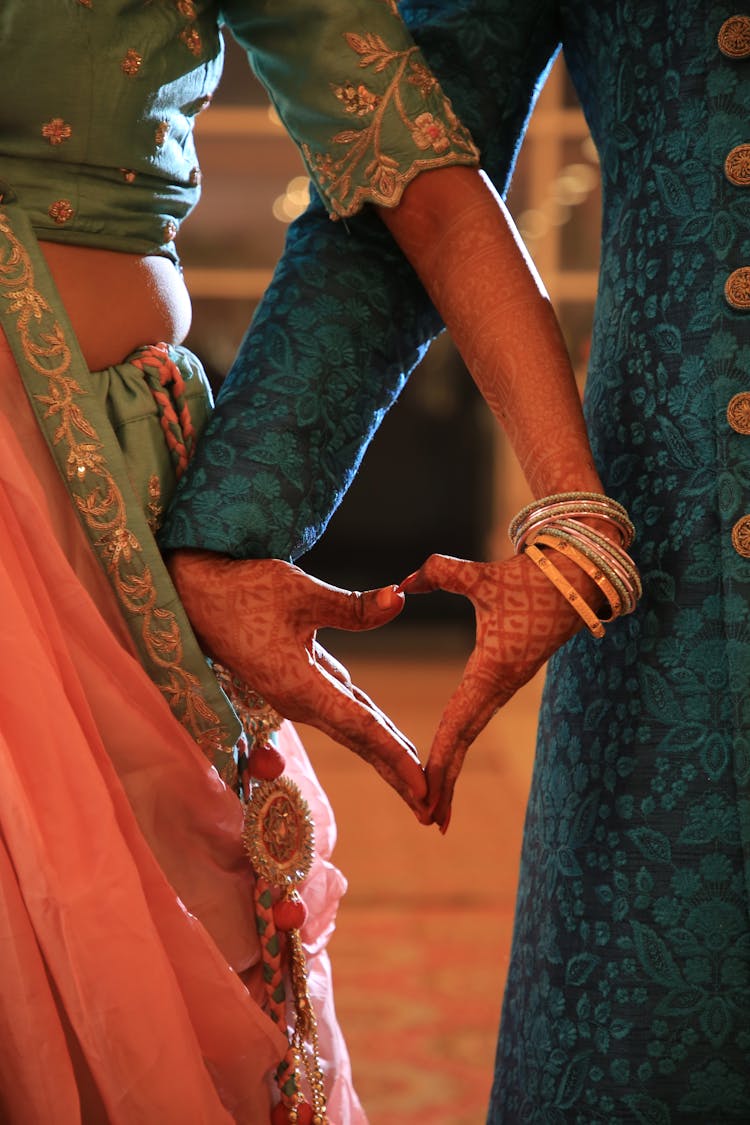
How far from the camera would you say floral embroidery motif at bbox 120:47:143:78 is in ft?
2.81

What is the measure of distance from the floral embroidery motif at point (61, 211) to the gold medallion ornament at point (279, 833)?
383mm

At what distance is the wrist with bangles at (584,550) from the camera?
0.81 meters

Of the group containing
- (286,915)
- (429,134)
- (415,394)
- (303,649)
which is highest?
(415,394)

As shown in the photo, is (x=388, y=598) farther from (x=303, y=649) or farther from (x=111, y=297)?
(x=111, y=297)

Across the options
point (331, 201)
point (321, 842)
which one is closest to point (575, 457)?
point (331, 201)

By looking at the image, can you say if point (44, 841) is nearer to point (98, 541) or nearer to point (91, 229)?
point (98, 541)

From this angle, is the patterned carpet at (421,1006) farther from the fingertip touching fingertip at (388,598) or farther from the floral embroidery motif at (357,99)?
the floral embroidery motif at (357,99)

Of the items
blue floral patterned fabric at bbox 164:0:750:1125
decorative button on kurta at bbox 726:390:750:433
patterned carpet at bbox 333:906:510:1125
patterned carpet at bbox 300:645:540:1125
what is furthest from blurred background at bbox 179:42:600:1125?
decorative button on kurta at bbox 726:390:750:433

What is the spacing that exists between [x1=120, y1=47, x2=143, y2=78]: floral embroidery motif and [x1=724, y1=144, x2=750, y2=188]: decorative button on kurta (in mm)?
385

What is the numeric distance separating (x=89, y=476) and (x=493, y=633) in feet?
0.85

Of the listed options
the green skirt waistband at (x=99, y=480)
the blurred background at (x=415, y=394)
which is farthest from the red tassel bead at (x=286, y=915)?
the blurred background at (x=415, y=394)

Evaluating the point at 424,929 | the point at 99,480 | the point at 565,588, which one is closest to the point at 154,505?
the point at 99,480

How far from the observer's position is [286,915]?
2.98 ft

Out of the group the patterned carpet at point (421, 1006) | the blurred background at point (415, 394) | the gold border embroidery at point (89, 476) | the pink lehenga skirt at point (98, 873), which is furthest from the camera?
the blurred background at point (415, 394)
